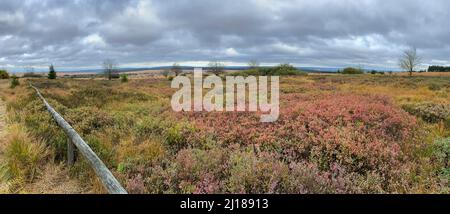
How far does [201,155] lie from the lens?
5711mm

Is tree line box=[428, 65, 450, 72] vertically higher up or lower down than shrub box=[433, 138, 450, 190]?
higher up

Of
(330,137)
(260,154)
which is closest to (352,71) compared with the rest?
(330,137)

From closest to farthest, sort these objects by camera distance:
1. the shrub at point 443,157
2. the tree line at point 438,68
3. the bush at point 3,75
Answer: the shrub at point 443,157, the bush at point 3,75, the tree line at point 438,68

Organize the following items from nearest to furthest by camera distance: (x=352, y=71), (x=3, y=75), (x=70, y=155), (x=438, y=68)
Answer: (x=70, y=155) → (x=3, y=75) → (x=352, y=71) → (x=438, y=68)

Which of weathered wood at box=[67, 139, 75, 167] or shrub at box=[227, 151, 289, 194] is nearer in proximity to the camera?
→ shrub at box=[227, 151, 289, 194]

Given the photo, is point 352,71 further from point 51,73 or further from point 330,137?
point 330,137

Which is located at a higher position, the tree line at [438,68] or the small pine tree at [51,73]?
the tree line at [438,68]

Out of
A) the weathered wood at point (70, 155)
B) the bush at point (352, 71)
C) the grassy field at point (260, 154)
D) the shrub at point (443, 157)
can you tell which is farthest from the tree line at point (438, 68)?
the weathered wood at point (70, 155)

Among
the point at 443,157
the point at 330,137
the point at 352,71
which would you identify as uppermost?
the point at 352,71

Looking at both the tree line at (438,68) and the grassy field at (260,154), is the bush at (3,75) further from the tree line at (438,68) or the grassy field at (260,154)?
the tree line at (438,68)

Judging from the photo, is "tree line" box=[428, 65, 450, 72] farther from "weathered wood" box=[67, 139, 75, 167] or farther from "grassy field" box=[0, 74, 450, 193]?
"weathered wood" box=[67, 139, 75, 167]

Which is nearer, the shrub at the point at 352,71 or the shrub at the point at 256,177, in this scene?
the shrub at the point at 256,177

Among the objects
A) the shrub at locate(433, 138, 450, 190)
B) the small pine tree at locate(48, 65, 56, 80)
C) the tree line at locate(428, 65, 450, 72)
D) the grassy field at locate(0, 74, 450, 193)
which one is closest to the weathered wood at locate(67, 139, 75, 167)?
the grassy field at locate(0, 74, 450, 193)
